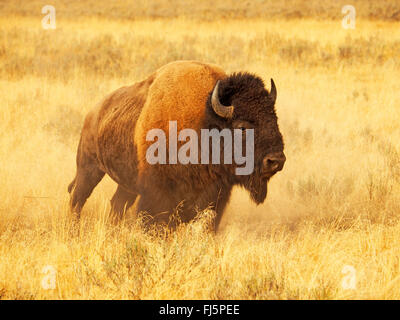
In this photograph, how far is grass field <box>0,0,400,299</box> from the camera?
343 cm

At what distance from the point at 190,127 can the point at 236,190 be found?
7.15ft

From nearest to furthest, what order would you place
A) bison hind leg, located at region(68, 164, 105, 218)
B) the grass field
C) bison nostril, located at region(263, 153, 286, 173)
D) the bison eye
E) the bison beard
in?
the grass field < bison nostril, located at region(263, 153, 286, 173) < the bison eye < the bison beard < bison hind leg, located at region(68, 164, 105, 218)

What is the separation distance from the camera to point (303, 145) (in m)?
7.71

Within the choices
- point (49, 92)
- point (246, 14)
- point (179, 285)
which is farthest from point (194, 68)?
point (246, 14)

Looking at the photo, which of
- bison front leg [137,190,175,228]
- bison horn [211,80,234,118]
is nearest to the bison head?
bison horn [211,80,234,118]

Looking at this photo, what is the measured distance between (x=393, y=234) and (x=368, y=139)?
3.45 m

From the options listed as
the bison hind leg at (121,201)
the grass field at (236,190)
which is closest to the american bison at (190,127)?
the grass field at (236,190)

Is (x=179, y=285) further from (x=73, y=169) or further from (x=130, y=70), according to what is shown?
(x=130, y=70)

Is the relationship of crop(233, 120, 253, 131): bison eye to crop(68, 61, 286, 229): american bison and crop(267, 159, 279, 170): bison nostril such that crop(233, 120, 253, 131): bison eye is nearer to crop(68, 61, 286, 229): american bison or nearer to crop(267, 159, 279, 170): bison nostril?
crop(68, 61, 286, 229): american bison

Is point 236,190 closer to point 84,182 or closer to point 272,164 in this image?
point 84,182

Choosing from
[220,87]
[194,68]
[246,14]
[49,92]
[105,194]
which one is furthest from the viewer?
[246,14]

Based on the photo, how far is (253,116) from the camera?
415 cm

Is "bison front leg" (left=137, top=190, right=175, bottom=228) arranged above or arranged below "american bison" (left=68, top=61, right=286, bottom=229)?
below

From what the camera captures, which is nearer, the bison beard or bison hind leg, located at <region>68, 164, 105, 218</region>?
the bison beard
